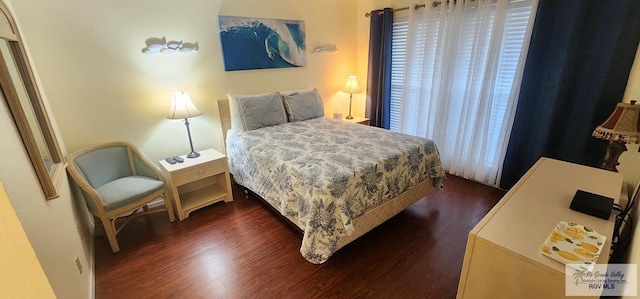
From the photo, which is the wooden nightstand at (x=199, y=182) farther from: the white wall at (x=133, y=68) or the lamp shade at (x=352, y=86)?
the lamp shade at (x=352, y=86)

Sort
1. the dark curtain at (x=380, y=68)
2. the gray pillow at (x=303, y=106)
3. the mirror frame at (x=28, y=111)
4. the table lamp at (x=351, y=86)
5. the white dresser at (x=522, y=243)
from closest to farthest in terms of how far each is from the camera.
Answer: the white dresser at (x=522, y=243)
the mirror frame at (x=28, y=111)
the gray pillow at (x=303, y=106)
the dark curtain at (x=380, y=68)
the table lamp at (x=351, y=86)

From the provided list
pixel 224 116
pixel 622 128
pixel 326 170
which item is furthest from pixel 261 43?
pixel 622 128

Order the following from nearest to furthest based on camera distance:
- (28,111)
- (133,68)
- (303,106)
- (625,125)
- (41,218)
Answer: (41,218) → (28,111) → (625,125) → (133,68) → (303,106)

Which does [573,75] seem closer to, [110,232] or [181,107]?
[181,107]

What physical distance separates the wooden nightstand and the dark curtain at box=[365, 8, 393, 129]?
91.1 inches

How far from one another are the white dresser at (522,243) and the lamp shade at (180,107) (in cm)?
240

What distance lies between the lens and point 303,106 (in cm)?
329

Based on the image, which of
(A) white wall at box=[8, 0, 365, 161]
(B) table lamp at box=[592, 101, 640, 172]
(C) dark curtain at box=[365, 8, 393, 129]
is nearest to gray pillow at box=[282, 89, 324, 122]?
(A) white wall at box=[8, 0, 365, 161]

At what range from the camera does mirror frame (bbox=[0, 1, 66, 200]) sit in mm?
1209

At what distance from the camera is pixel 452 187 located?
2990mm

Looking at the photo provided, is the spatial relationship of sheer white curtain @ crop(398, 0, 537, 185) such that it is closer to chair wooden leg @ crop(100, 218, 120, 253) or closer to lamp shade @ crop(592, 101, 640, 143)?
lamp shade @ crop(592, 101, 640, 143)

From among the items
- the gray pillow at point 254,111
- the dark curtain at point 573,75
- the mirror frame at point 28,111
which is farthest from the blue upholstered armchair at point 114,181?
the dark curtain at point 573,75

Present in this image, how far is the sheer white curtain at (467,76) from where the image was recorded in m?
2.59

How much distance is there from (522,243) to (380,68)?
10.1 ft
